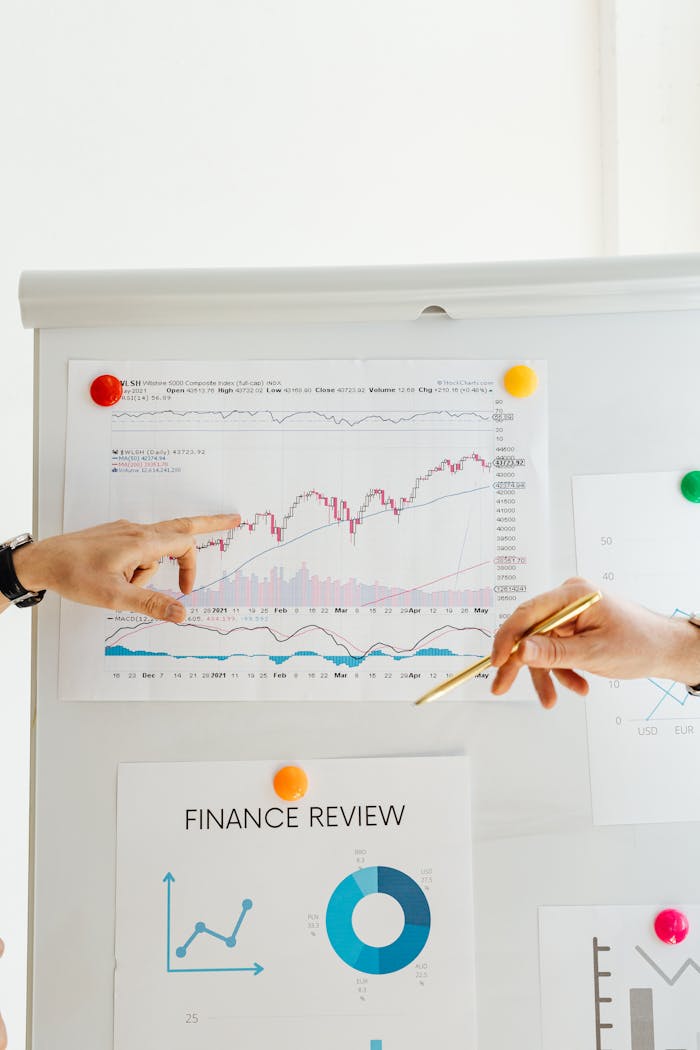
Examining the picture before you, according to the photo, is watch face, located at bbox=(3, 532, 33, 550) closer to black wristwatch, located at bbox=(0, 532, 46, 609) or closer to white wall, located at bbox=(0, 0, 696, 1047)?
black wristwatch, located at bbox=(0, 532, 46, 609)

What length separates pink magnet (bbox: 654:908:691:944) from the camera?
0.90 meters

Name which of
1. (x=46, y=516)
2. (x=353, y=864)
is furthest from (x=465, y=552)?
(x=46, y=516)

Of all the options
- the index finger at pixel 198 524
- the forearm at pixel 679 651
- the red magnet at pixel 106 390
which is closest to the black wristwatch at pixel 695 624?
the forearm at pixel 679 651

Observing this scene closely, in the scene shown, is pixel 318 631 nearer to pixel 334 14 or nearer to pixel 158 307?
pixel 158 307

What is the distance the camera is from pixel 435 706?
93 centimetres

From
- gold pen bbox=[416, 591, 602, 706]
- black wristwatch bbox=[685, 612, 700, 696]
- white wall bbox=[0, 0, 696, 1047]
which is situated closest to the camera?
gold pen bbox=[416, 591, 602, 706]

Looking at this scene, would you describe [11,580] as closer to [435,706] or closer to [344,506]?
[344,506]

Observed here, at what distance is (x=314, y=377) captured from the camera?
0.96 m

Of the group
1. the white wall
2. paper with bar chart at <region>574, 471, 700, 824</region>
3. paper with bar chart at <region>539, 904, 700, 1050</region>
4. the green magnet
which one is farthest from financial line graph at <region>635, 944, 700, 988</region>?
the white wall

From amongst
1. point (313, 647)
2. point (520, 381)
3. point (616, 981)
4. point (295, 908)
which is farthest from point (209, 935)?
point (520, 381)

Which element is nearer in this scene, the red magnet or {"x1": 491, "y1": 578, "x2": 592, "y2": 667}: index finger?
{"x1": 491, "y1": 578, "x2": 592, "y2": 667}: index finger

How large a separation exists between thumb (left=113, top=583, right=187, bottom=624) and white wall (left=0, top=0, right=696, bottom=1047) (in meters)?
0.50

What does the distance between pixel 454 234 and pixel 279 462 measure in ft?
2.09

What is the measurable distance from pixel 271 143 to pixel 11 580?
33.1 inches
